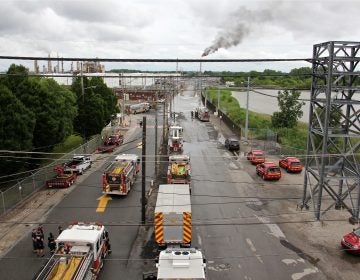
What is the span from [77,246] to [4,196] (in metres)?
11.2

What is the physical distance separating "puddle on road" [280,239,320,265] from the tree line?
16.8m

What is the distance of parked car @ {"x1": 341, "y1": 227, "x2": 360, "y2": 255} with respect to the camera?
19906 mm

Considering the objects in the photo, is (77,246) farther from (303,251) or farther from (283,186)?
(283,186)

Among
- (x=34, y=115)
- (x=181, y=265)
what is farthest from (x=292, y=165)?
(x=181, y=265)

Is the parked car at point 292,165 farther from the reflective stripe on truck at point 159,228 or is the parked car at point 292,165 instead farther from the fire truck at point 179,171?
the reflective stripe on truck at point 159,228

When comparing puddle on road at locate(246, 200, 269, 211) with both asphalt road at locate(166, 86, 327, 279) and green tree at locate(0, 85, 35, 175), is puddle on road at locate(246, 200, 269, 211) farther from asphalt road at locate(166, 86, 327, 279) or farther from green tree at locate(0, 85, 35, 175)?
green tree at locate(0, 85, 35, 175)

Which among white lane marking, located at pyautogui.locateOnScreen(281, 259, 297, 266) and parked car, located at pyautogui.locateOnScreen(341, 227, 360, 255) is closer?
white lane marking, located at pyautogui.locateOnScreen(281, 259, 297, 266)

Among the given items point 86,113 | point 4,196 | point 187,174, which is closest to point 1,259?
point 4,196

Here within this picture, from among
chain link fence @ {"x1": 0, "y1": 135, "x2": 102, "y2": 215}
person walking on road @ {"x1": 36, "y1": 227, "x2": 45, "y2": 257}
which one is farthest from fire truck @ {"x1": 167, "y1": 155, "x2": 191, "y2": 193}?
person walking on road @ {"x1": 36, "y1": 227, "x2": 45, "y2": 257}

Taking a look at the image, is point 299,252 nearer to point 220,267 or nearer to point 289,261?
point 289,261

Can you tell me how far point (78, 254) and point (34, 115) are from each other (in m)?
16.5

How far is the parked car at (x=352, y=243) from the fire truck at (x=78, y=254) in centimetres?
1246

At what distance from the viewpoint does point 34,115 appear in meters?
A: 30.0

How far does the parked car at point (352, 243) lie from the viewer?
19.9 m
